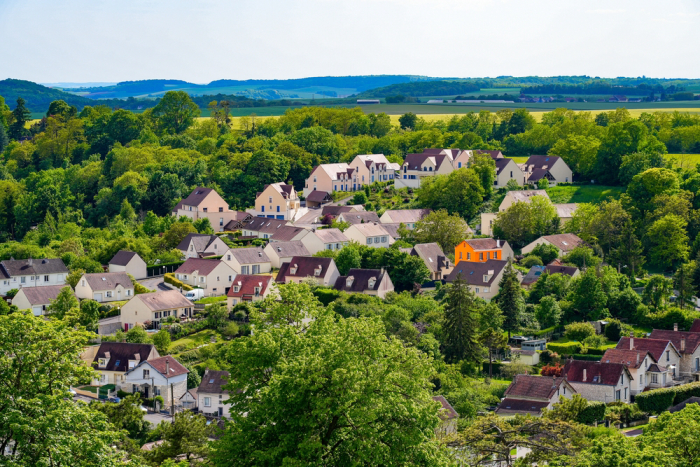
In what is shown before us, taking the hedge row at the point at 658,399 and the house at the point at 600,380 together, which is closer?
the hedge row at the point at 658,399

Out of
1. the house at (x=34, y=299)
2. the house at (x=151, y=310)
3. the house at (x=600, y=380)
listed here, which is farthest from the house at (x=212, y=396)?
the house at (x=34, y=299)

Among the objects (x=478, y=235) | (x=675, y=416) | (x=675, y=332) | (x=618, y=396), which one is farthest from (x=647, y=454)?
(x=478, y=235)

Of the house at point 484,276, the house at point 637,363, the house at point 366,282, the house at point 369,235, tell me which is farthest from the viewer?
the house at point 369,235

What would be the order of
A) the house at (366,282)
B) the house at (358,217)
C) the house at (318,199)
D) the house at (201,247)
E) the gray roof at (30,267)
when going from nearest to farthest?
1. the house at (366,282)
2. the gray roof at (30,267)
3. the house at (201,247)
4. the house at (358,217)
5. the house at (318,199)

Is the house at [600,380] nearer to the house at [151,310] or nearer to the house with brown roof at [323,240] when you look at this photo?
the house at [151,310]

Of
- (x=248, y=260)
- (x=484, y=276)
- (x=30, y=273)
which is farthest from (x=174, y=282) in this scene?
(x=484, y=276)

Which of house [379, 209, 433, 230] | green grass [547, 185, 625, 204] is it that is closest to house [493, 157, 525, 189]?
green grass [547, 185, 625, 204]
